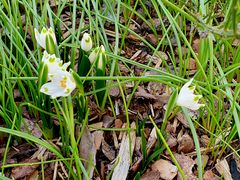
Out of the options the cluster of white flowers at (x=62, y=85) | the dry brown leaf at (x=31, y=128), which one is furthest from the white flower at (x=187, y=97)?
the dry brown leaf at (x=31, y=128)

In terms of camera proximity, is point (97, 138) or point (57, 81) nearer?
point (57, 81)

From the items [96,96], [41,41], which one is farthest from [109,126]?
[41,41]

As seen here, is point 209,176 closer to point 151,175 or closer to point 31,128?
point 151,175

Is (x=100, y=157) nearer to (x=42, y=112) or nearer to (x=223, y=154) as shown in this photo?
(x=42, y=112)

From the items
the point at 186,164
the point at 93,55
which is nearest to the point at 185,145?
the point at 186,164

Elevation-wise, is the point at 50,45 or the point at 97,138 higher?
the point at 50,45
